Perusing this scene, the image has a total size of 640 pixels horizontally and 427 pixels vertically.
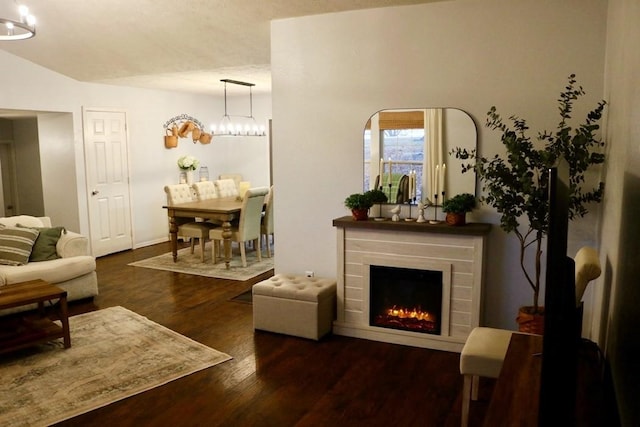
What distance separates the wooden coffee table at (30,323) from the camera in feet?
11.6

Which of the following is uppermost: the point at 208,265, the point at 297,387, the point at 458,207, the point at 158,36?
the point at 158,36

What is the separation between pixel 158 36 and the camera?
4.76 m

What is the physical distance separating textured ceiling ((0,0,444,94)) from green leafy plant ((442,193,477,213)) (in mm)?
1449

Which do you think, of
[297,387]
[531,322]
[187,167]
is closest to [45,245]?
[297,387]

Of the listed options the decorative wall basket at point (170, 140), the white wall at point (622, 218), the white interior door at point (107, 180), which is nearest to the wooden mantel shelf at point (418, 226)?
the white wall at point (622, 218)

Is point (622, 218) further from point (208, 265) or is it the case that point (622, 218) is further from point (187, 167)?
point (187, 167)

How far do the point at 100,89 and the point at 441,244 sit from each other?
17.5ft

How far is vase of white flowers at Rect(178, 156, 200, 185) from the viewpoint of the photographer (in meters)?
8.10

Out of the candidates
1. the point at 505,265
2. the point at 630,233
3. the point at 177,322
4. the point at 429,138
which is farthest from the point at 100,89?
the point at 630,233

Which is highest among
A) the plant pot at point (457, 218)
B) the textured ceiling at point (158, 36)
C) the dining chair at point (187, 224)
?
the textured ceiling at point (158, 36)

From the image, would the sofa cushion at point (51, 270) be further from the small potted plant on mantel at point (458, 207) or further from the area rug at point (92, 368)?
the small potted plant on mantel at point (458, 207)

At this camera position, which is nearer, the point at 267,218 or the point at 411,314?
the point at 411,314

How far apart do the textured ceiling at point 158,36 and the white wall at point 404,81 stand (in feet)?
0.73

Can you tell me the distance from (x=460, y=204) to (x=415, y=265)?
56cm
